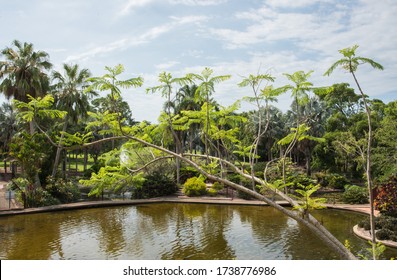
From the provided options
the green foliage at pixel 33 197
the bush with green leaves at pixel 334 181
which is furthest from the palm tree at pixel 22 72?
the bush with green leaves at pixel 334 181

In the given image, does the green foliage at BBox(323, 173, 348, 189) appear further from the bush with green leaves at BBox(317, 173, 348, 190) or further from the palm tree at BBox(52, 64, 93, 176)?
the palm tree at BBox(52, 64, 93, 176)

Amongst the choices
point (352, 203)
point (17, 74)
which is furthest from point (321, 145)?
point (17, 74)

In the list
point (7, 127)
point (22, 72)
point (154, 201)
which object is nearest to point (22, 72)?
point (22, 72)

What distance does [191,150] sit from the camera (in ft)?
118

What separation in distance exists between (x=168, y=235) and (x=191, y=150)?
1906 cm

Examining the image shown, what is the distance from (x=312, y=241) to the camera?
16.0 m

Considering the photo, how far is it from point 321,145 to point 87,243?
104 ft

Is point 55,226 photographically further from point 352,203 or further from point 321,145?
point 321,145

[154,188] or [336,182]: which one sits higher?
A: [154,188]

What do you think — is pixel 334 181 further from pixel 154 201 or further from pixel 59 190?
pixel 59 190

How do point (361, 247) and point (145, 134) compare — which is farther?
point (361, 247)

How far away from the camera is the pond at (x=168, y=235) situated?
14.4 meters

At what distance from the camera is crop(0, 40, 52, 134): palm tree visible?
3038cm

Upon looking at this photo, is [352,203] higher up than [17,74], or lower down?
lower down
